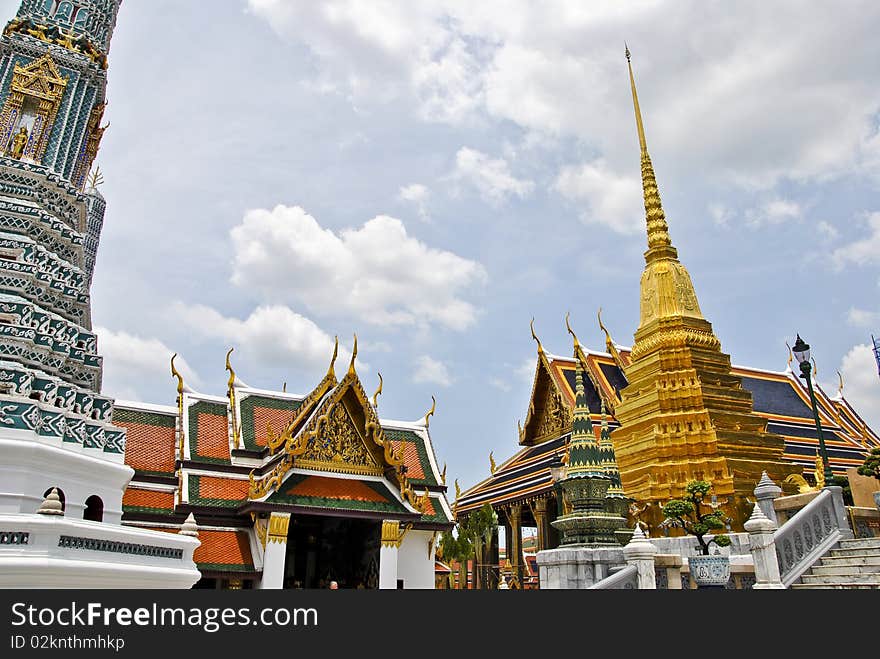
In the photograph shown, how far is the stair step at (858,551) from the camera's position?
27.2ft

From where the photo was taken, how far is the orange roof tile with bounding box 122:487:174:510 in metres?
10.8

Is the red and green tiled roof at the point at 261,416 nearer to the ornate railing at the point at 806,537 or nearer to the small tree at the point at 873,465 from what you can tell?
the ornate railing at the point at 806,537

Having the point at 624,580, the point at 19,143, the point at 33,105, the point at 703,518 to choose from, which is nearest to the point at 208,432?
the point at 19,143

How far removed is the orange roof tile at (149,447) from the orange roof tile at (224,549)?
160 centimetres

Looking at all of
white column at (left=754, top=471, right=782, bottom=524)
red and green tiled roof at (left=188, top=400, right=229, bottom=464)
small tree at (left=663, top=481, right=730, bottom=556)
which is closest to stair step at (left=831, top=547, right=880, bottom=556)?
white column at (left=754, top=471, right=782, bottom=524)

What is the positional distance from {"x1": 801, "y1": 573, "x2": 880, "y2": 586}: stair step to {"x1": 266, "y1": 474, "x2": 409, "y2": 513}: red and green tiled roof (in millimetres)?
6895

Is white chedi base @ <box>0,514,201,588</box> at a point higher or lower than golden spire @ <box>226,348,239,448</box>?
lower

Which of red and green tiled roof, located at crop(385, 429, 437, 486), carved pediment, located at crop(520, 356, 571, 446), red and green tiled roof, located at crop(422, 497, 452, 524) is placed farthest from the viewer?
carved pediment, located at crop(520, 356, 571, 446)

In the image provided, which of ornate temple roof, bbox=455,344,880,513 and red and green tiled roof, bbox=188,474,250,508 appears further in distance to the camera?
ornate temple roof, bbox=455,344,880,513

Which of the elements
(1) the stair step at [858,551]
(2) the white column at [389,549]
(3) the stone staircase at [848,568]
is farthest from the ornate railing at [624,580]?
(2) the white column at [389,549]

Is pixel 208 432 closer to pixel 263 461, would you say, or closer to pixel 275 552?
pixel 263 461

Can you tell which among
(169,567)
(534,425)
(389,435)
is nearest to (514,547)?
(534,425)

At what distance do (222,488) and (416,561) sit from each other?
14.1 ft

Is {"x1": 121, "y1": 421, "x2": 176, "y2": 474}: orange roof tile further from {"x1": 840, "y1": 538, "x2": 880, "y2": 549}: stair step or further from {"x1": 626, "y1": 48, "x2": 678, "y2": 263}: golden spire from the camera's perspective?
{"x1": 626, "y1": 48, "x2": 678, "y2": 263}: golden spire
